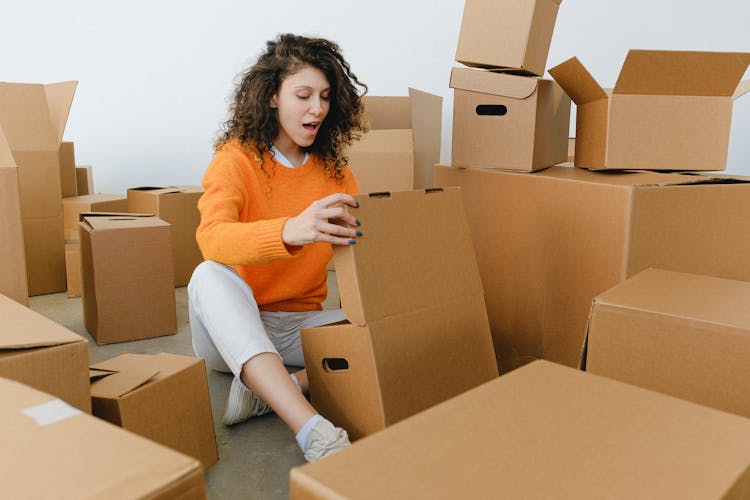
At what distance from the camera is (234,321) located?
3.65 feet

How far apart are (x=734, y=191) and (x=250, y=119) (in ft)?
3.13

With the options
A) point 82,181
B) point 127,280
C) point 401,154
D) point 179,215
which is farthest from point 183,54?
point 127,280

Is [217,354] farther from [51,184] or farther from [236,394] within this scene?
[51,184]

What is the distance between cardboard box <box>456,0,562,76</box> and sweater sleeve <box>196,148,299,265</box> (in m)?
0.57

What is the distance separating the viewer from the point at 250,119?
1329 mm

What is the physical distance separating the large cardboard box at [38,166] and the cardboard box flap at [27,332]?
51.0 inches

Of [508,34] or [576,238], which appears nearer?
[576,238]

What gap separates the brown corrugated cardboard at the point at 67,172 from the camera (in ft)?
7.64

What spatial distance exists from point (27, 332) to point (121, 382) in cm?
24

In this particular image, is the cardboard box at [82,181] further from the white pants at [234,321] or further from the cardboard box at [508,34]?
the cardboard box at [508,34]

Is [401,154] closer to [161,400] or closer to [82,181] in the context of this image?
[161,400]

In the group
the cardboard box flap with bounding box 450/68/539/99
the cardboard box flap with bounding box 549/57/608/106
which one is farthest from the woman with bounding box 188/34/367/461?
the cardboard box flap with bounding box 549/57/608/106

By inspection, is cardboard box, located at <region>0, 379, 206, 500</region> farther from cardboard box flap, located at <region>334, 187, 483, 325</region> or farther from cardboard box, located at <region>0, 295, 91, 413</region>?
cardboard box flap, located at <region>334, 187, 483, 325</region>

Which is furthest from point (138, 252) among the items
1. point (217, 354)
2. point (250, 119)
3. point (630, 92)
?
point (630, 92)
